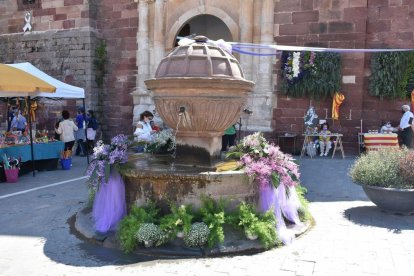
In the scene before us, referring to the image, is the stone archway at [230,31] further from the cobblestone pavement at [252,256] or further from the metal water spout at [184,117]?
the metal water spout at [184,117]

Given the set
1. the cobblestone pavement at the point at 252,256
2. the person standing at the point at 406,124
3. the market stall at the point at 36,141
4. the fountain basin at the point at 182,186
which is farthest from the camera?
the person standing at the point at 406,124

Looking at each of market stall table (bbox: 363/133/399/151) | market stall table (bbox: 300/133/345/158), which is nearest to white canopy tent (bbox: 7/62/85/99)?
market stall table (bbox: 300/133/345/158)

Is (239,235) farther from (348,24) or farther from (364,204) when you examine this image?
(348,24)

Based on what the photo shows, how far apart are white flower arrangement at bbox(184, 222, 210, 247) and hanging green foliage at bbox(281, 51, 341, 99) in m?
7.92

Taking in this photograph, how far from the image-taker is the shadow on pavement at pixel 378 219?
4879 mm

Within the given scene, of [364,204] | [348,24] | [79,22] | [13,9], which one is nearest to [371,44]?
[348,24]

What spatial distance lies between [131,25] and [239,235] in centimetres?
1071

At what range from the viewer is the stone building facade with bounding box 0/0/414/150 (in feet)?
35.6

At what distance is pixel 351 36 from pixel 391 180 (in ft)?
22.2

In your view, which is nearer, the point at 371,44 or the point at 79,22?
the point at 371,44

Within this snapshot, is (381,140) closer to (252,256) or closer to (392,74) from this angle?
(392,74)

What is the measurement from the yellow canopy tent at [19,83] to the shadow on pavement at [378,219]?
265 inches

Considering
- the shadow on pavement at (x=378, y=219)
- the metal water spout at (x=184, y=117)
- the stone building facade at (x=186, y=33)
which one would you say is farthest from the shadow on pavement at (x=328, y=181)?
the metal water spout at (x=184, y=117)

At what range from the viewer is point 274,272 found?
11.6 ft
